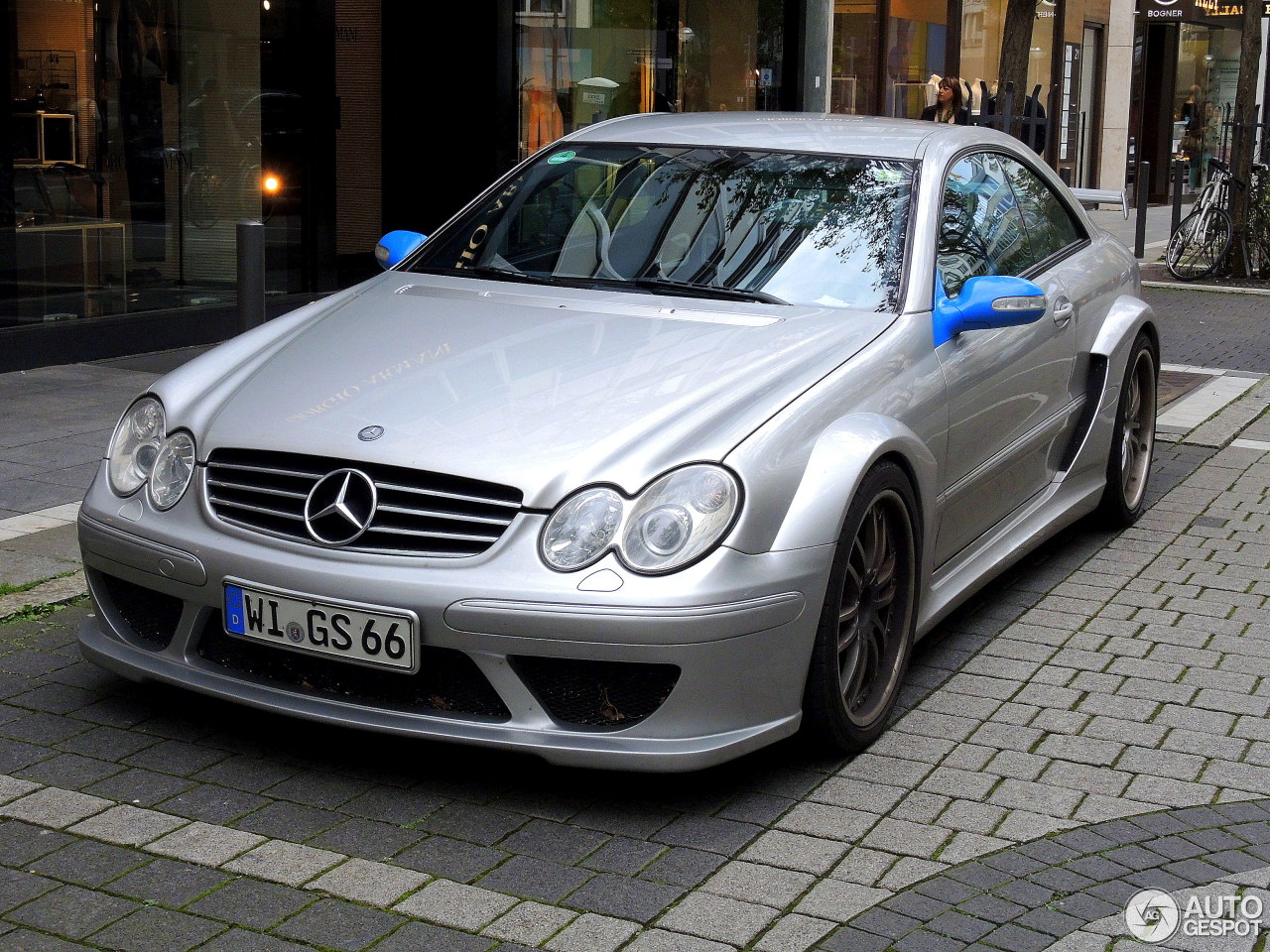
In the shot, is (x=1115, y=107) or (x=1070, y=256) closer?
(x=1070, y=256)

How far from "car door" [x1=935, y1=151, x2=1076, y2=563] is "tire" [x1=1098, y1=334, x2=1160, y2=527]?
71 cm

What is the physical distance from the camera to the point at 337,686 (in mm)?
3801

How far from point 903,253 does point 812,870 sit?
6.43 ft

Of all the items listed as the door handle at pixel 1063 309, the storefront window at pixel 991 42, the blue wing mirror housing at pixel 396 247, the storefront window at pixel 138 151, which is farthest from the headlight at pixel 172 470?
the storefront window at pixel 991 42

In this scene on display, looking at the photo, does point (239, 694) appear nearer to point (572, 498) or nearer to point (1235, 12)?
point (572, 498)

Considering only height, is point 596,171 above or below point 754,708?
above

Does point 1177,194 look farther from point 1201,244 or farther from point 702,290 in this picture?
point 702,290

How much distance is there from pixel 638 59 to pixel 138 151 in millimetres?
6358

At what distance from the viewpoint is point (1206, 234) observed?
55.2ft

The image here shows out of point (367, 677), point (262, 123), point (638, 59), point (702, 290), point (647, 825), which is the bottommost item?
point (647, 825)

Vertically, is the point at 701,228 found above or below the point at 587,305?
above

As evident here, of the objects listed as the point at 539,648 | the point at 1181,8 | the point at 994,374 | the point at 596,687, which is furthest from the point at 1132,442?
the point at 1181,8

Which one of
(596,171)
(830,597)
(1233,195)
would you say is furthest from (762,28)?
(830,597)

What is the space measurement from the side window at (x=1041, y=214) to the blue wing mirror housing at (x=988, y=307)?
1100mm
